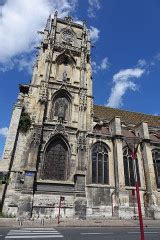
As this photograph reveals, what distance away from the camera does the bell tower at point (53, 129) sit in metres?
17.2

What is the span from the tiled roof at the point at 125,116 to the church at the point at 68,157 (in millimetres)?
2237

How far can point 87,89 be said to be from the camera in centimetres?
2456

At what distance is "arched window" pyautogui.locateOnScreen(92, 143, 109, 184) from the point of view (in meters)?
19.5

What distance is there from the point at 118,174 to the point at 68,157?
4.83m

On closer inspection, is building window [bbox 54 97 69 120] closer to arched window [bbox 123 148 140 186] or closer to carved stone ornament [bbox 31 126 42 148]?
carved stone ornament [bbox 31 126 42 148]

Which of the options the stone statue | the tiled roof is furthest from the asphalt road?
the tiled roof

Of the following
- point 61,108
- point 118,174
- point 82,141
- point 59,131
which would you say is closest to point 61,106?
point 61,108

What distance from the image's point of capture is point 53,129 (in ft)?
67.3

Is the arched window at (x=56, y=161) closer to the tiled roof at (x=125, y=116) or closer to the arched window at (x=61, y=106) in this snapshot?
the arched window at (x=61, y=106)

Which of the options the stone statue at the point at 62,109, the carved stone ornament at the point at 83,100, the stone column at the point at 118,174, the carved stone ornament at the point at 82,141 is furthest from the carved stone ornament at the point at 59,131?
the stone column at the point at 118,174

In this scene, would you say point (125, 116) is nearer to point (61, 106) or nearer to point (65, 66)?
point (65, 66)

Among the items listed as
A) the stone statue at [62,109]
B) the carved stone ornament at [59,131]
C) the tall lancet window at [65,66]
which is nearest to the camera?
the carved stone ornament at [59,131]

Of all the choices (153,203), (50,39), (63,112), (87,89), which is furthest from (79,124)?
(50,39)

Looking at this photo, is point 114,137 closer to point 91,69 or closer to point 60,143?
point 60,143
